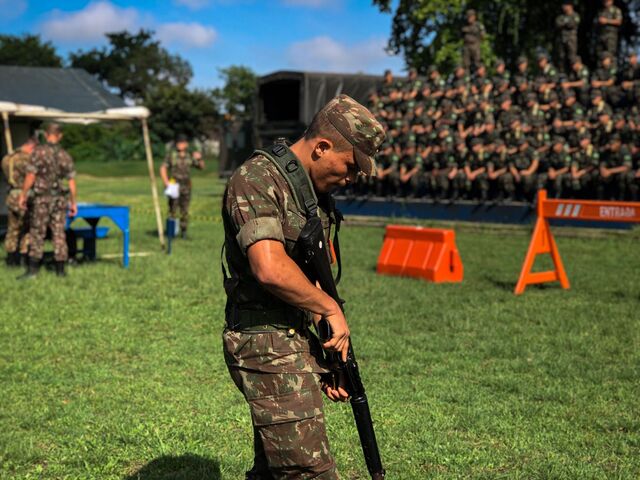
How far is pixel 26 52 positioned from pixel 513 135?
84.4 meters

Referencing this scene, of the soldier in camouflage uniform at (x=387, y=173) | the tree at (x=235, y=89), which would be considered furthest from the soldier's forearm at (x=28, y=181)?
the tree at (x=235, y=89)

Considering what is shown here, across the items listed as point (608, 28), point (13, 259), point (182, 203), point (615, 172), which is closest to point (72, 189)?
point (13, 259)

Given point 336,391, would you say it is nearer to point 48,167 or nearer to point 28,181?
point 48,167

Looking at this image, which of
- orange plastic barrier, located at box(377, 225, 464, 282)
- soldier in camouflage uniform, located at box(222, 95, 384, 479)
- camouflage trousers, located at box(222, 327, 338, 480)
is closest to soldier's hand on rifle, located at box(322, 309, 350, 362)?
soldier in camouflage uniform, located at box(222, 95, 384, 479)

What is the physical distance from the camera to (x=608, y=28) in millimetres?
18781

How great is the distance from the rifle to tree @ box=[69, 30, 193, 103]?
308 ft

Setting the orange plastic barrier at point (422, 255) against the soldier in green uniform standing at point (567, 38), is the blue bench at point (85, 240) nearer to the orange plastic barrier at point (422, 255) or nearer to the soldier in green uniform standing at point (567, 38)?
the orange plastic barrier at point (422, 255)

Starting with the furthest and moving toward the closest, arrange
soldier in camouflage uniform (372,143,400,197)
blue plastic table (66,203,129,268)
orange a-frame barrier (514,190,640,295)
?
soldier in camouflage uniform (372,143,400,197)
blue plastic table (66,203,129,268)
orange a-frame barrier (514,190,640,295)

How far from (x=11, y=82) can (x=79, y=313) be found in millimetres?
8678

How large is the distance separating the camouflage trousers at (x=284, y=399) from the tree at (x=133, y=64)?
308 ft

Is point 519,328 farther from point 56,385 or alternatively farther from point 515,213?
point 515,213

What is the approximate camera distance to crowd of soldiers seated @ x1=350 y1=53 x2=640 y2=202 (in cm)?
1584

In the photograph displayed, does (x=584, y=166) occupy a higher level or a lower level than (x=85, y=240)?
higher

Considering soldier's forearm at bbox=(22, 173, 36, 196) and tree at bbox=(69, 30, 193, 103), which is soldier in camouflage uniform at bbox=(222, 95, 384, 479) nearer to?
soldier's forearm at bbox=(22, 173, 36, 196)
